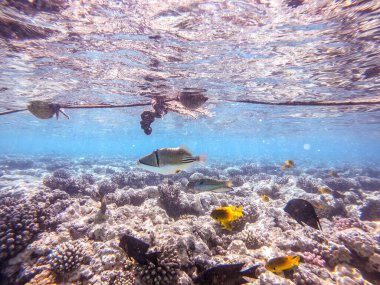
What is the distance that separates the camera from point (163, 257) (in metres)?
4.33

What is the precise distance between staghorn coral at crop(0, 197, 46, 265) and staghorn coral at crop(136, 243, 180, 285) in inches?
128

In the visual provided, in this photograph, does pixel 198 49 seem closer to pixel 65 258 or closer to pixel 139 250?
pixel 139 250

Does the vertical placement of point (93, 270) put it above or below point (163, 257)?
below

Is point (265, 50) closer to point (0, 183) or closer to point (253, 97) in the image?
point (253, 97)

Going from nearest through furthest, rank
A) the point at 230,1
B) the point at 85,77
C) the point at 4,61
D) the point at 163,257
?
the point at 163,257 < the point at 230,1 < the point at 4,61 < the point at 85,77

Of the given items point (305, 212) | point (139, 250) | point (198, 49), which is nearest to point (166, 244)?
point (139, 250)

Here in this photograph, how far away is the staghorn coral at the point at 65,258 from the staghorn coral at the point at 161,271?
5.54ft

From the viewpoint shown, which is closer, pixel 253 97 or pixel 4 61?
pixel 4 61

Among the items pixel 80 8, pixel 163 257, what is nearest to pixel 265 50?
pixel 80 8

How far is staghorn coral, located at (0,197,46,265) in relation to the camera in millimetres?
5004

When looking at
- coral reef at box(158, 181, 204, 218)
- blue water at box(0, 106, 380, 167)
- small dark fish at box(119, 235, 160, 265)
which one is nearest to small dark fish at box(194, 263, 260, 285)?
small dark fish at box(119, 235, 160, 265)

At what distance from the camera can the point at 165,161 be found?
3066 mm

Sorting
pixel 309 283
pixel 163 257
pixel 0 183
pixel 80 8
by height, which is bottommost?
pixel 0 183

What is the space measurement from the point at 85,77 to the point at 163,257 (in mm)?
12004
